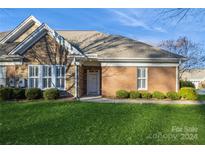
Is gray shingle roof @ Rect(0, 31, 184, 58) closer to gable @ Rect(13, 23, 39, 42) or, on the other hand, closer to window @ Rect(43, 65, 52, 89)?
gable @ Rect(13, 23, 39, 42)

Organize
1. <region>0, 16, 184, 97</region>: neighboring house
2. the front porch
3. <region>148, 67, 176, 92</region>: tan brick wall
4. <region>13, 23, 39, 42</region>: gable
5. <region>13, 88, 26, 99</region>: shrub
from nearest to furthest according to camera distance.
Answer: <region>13, 88, 26, 99</region>: shrub
<region>0, 16, 184, 97</region>: neighboring house
<region>148, 67, 176, 92</region>: tan brick wall
<region>13, 23, 39, 42</region>: gable
the front porch

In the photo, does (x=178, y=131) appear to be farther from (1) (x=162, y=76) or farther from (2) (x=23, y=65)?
(2) (x=23, y=65)

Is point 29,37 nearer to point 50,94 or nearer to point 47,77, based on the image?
point 47,77

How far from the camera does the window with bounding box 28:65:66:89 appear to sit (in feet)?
73.4

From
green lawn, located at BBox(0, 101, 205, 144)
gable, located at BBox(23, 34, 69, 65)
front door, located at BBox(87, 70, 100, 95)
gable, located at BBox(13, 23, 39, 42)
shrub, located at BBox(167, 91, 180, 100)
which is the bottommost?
green lawn, located at BBox(0, 101, 205, 144)

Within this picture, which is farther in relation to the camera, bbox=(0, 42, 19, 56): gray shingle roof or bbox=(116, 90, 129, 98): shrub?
bbox=(0, 42, 19, 56): gray shingle roof

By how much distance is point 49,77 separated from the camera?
73.5ft

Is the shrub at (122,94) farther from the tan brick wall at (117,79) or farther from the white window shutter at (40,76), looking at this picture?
the white window shutter at (40,76)

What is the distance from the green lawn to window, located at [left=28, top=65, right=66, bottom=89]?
413 cm

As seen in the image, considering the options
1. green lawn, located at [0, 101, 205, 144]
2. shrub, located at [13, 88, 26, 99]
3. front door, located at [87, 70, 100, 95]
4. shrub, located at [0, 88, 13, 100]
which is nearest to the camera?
green lawn, located at [0, 101, 205, 144]

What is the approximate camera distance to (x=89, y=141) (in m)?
10.1

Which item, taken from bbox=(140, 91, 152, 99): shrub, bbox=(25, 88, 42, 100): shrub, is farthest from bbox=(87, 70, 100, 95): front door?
bbox=(25, 88, 42, 100): shrub
